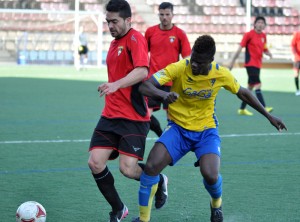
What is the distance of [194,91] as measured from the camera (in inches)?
228

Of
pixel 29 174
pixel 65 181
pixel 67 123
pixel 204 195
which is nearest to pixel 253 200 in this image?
pixel 204 195

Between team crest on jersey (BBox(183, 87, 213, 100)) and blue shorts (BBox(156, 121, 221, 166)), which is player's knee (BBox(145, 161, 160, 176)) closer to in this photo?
blue shorts (BBox(156, 121, 221, 166))

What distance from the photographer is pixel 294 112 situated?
50.3 ft

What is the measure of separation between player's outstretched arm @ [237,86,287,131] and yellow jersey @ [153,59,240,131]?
65 millimetres

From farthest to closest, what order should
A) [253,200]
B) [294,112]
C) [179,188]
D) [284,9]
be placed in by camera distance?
[284,9], [294,112], [179,188], [253,200]

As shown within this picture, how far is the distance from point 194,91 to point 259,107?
53 centimetres

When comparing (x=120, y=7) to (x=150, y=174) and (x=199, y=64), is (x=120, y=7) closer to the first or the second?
(x=199, y=64)

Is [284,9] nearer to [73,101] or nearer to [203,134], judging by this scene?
[73,101]

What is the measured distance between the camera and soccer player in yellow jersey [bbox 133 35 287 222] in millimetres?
5645

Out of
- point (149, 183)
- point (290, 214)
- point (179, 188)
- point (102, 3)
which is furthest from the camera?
point (102, 3)

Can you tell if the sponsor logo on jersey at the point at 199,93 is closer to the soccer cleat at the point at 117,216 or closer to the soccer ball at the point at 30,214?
the soccer cleat at the point at 117,216

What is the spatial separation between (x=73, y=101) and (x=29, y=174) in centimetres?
945

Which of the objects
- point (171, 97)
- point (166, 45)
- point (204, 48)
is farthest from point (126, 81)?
point (166, 45)

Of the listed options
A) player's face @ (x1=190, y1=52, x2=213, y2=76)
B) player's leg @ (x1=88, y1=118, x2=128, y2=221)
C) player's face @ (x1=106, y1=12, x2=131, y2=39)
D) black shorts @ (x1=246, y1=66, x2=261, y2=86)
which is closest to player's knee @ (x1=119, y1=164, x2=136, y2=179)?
player's leg @ (x1=88, y1=118, x2=128, y2=221)
